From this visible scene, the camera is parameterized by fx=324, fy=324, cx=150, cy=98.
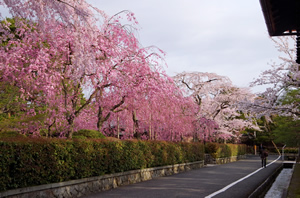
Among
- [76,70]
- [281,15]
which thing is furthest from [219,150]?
[281,15]

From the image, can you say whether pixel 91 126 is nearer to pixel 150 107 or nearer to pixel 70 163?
pixel 150 107

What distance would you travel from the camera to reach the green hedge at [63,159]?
8594 millimetres

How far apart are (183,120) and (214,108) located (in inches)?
327

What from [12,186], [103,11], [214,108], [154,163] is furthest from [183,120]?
[12,186]

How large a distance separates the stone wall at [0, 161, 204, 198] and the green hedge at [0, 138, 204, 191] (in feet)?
0.58

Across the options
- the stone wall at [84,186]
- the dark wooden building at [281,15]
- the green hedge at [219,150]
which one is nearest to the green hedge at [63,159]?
the stone wall at [84,186]

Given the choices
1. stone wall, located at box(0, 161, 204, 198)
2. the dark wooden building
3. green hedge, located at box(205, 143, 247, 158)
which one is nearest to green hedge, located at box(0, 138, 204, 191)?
stone wall, located at box(0, 161, 204, 198)

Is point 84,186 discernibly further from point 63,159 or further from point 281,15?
point 281,15

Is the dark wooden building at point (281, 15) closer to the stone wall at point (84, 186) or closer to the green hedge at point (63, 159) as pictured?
the green hedge at point (63, 159)

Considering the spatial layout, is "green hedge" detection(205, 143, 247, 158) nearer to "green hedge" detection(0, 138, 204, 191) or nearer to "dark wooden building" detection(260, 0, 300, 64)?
"green hedge" detection(0, 138, 204, 191)

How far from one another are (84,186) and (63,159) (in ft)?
4.94

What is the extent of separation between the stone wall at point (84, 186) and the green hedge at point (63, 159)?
175 millimetres

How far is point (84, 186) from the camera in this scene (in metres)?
11.6

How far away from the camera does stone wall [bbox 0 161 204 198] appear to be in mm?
9045
